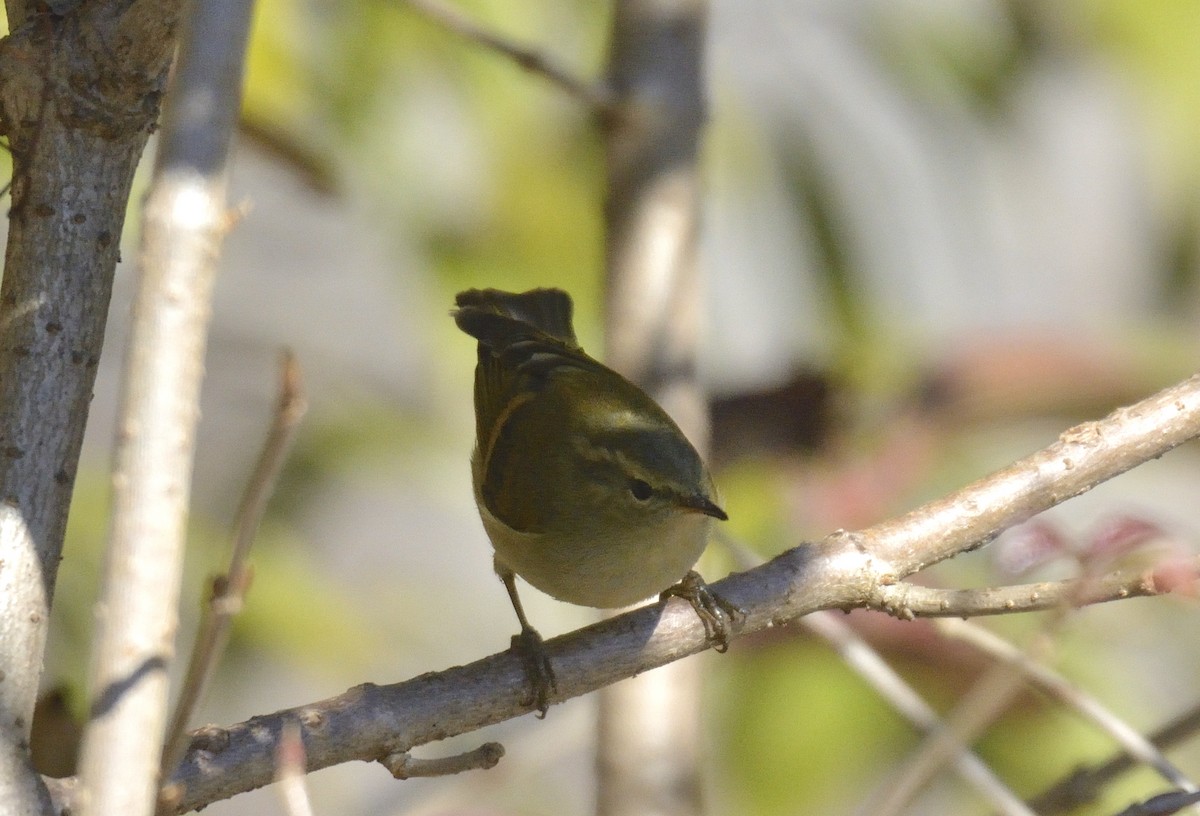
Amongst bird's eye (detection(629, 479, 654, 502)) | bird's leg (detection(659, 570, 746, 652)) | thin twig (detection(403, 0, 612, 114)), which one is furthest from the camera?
bird's eye (detection(629, 479, 654, 502))

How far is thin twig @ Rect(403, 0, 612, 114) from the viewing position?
2.03 meters

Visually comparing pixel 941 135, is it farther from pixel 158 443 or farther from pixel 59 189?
pixel 158 443

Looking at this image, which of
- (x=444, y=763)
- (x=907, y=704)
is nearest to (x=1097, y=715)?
(x=907, y=704)

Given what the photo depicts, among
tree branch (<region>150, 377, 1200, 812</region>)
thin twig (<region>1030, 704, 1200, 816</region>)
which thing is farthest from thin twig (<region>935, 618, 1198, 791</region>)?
tree branch (<region>150, 377, 1200, 812</region>)

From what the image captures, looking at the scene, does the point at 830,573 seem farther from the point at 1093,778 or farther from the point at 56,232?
the point at 56,232

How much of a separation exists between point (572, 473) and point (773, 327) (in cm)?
198

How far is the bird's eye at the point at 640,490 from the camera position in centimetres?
216

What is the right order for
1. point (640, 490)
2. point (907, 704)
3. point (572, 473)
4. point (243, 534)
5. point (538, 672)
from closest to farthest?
point (243, 534) → point (538, 672) → point (907, 704) → point (640, 490) → point (572, 473)

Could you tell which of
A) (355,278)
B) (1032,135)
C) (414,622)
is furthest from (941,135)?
(355,278)

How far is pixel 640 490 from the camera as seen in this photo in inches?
85.7

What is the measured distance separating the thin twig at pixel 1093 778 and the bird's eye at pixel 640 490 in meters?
0.75

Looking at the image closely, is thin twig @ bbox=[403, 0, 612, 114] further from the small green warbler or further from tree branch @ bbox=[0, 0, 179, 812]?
tree branch @ bbox=[0, 0, 179, 812]

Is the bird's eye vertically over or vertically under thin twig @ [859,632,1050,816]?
over

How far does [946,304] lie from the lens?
4.48 meters
